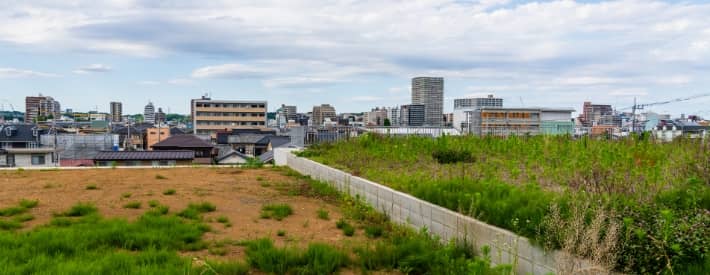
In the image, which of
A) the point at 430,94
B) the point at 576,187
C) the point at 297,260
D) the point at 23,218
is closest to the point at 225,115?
the point at 430,94

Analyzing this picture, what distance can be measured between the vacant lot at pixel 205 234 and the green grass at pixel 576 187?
439 millimetres

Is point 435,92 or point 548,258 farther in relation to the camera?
point 435,92

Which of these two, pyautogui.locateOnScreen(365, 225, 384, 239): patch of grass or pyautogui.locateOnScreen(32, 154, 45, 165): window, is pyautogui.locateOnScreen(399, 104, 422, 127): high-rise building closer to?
pyautogui.locateOnScreen(32, 154, 45, 165): window

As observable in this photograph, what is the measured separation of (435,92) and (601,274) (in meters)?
68.8

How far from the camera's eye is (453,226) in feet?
11.3

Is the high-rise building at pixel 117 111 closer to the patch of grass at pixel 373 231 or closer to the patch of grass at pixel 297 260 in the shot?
the patch of grass at pixel 373 231

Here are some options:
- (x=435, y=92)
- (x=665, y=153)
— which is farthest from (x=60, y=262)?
(x=435, y=92)

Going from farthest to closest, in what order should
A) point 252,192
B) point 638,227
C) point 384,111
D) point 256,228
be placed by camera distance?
point 384,111
point 252,192
point 256,228
point 638,227

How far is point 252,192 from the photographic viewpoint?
5945 mm

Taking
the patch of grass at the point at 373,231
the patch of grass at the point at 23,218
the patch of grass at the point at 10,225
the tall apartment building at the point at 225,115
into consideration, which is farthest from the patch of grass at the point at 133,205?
the tall apartment building at the point at 225,115

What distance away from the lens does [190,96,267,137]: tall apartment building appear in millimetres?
68875

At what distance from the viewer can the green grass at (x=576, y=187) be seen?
2232 mm

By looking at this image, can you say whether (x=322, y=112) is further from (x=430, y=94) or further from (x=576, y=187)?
(x=576, y=187)

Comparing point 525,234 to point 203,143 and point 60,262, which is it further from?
point 203,143
